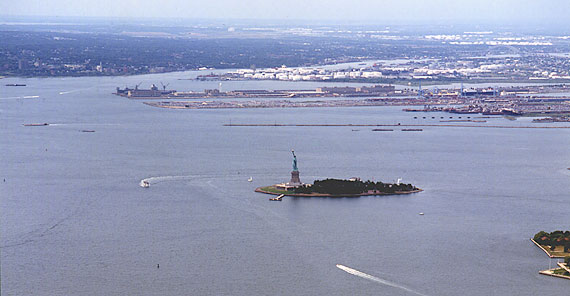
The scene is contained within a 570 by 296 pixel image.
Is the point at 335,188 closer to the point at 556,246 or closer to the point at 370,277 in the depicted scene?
the point at 556,246

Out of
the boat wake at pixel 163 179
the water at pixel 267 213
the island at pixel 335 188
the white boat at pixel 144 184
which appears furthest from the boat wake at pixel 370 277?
the boat wake at pixel 163 179

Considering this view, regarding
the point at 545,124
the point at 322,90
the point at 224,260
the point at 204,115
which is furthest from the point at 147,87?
the point at 224,260

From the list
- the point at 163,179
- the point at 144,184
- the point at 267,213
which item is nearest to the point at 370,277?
the point at 267,213

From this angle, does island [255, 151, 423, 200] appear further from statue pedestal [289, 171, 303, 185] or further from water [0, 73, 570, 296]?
water [0, 73, 570, 296]

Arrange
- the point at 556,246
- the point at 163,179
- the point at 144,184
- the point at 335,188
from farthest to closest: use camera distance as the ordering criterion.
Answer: the point at 163,179 → the point at 144,184 → the point at 335,188 → the point at 556,246

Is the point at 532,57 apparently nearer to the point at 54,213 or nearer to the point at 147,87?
the point at 147,87

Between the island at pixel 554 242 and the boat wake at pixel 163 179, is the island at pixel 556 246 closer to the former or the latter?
the island at pixel 554 242
